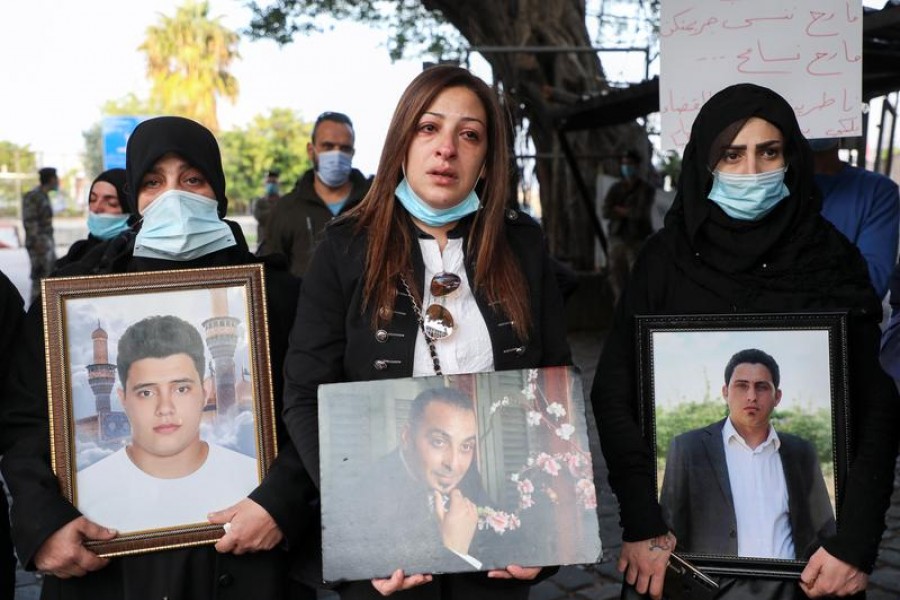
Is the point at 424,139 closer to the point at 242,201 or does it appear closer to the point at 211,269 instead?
the point at 211,269

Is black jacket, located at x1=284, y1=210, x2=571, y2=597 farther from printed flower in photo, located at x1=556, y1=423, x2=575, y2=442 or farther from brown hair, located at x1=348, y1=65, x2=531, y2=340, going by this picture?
printed flower in photo, located at x1=556, y1=423, x2=575, y2=442

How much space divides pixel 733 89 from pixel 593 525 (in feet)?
4.06

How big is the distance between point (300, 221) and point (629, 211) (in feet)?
21.8

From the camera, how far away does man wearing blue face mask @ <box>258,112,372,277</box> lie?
5.52 metres

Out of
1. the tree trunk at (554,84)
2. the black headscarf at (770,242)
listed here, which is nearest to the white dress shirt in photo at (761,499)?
the black headscarf at (770,242)

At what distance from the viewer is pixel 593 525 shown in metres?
1.82

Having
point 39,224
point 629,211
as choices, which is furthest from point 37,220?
point 629,211

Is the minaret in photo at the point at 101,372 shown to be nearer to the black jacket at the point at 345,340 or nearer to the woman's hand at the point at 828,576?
the black jacket at the point at 345,340

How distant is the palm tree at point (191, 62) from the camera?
4606 centimetres

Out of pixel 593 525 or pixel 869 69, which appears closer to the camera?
pixel 593 525

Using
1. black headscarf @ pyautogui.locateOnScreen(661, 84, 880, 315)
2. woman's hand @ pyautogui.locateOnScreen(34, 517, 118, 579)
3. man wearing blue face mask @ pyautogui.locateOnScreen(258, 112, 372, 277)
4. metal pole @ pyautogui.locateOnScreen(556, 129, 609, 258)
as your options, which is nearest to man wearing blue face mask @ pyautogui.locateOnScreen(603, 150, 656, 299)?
metal pole @ pyautogui.locateOnScreen(556, 129, 609, 258)

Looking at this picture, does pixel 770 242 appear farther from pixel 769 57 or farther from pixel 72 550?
pixel 72 550

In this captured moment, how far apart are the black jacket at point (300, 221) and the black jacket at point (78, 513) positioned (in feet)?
10.7

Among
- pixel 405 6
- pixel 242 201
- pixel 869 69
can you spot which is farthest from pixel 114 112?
pixel 869 69
